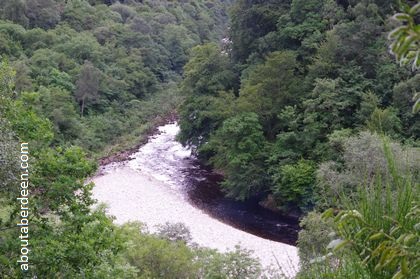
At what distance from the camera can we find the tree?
27.0 metres

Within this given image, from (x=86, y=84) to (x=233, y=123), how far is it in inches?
494

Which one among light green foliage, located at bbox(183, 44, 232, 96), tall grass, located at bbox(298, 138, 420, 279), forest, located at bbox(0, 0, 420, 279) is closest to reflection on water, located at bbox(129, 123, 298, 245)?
forest, located at bbox(0, 0, 420, 279)

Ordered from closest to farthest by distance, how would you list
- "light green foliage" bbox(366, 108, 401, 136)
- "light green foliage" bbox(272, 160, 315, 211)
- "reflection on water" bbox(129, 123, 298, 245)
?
"light green foliage" bbox(366, 108, 401, 136) → "reflection on water" bbox(129, 123, 298, 245) → "light green foliage" bbox(272, 160, 315, 211)

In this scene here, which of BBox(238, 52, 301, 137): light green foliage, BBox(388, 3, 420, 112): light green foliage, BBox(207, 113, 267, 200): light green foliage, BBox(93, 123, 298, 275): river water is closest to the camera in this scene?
BBox(388, 3, 420, 112): light green foliage

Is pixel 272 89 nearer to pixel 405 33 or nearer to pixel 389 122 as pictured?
pixel 389 122

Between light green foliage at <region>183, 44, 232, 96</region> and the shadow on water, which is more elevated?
light green foliage at <region>183, 44, 232, 96</region>

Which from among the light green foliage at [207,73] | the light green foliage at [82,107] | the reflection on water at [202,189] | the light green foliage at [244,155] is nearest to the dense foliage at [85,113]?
the light green foliage at [82,107]

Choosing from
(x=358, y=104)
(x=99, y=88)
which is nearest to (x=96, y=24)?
(x=99, y=88)

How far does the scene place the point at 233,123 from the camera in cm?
1861

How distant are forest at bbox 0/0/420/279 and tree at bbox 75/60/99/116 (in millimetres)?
104

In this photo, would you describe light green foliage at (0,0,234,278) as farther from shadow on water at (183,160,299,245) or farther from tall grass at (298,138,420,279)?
shadow on water at (183,160,299,245)

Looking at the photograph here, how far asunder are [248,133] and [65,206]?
1322 centimetres

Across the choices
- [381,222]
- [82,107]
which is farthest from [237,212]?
[381,222]

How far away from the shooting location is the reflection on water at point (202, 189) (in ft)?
53.0
